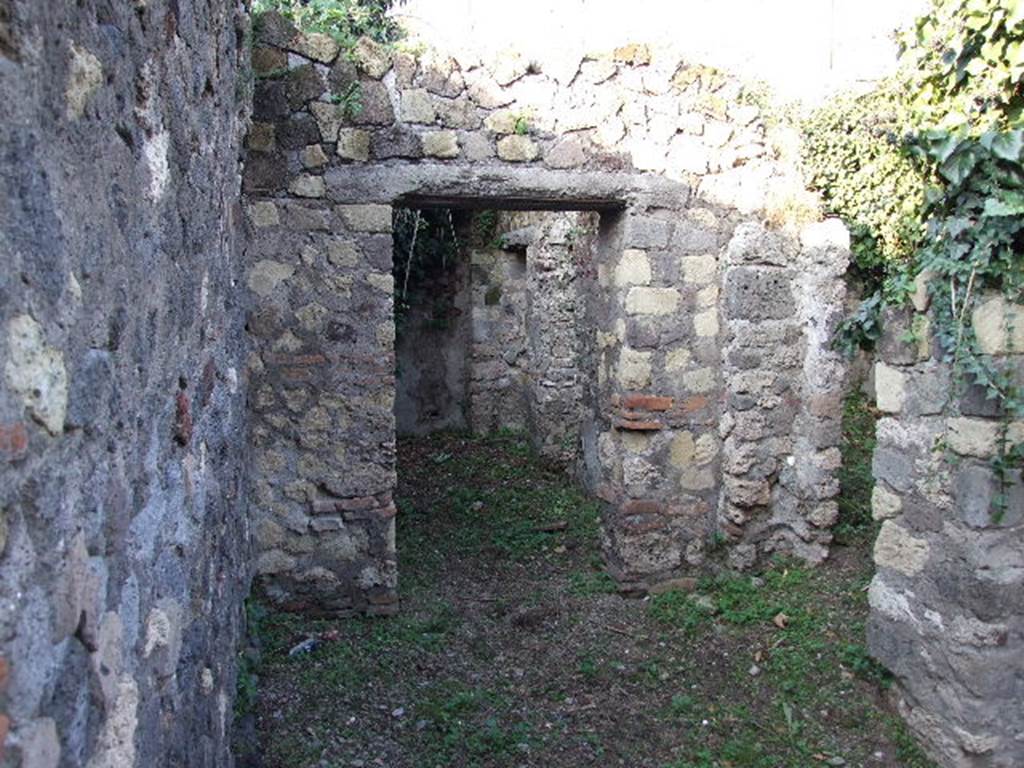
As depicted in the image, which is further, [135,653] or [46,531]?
[135,653]

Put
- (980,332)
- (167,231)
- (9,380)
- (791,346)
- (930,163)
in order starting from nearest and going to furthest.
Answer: (9,380), (167,231), (980,332), (930,163), (791,346)

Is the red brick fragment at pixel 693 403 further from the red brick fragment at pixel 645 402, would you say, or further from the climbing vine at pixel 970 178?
the climbing vine at pixel 970 178

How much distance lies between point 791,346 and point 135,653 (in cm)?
400

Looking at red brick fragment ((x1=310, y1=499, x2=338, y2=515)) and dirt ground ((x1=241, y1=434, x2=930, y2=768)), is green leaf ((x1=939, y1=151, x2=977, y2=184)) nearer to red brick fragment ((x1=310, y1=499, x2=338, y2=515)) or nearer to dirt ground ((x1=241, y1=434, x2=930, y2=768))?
dirt ground ((x1=241, y1=434, x2=930, y2=768))

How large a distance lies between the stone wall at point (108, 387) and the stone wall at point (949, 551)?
2.59 meters

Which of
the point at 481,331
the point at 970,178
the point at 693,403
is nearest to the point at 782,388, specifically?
the point at 693,403

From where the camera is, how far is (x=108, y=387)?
4.85ft

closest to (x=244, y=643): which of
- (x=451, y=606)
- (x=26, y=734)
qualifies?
(x=451, y=606)

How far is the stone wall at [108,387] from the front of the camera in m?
1.10

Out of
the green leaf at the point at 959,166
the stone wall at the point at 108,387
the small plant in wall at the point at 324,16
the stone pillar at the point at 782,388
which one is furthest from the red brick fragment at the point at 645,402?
the stone wall at the point at 108,387

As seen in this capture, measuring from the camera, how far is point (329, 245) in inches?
162

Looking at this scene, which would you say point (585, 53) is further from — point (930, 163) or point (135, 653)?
point (135, 653)

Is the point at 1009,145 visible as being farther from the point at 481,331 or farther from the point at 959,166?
the point at 481,331

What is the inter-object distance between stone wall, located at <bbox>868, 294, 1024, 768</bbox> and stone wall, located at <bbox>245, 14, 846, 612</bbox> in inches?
52.5
